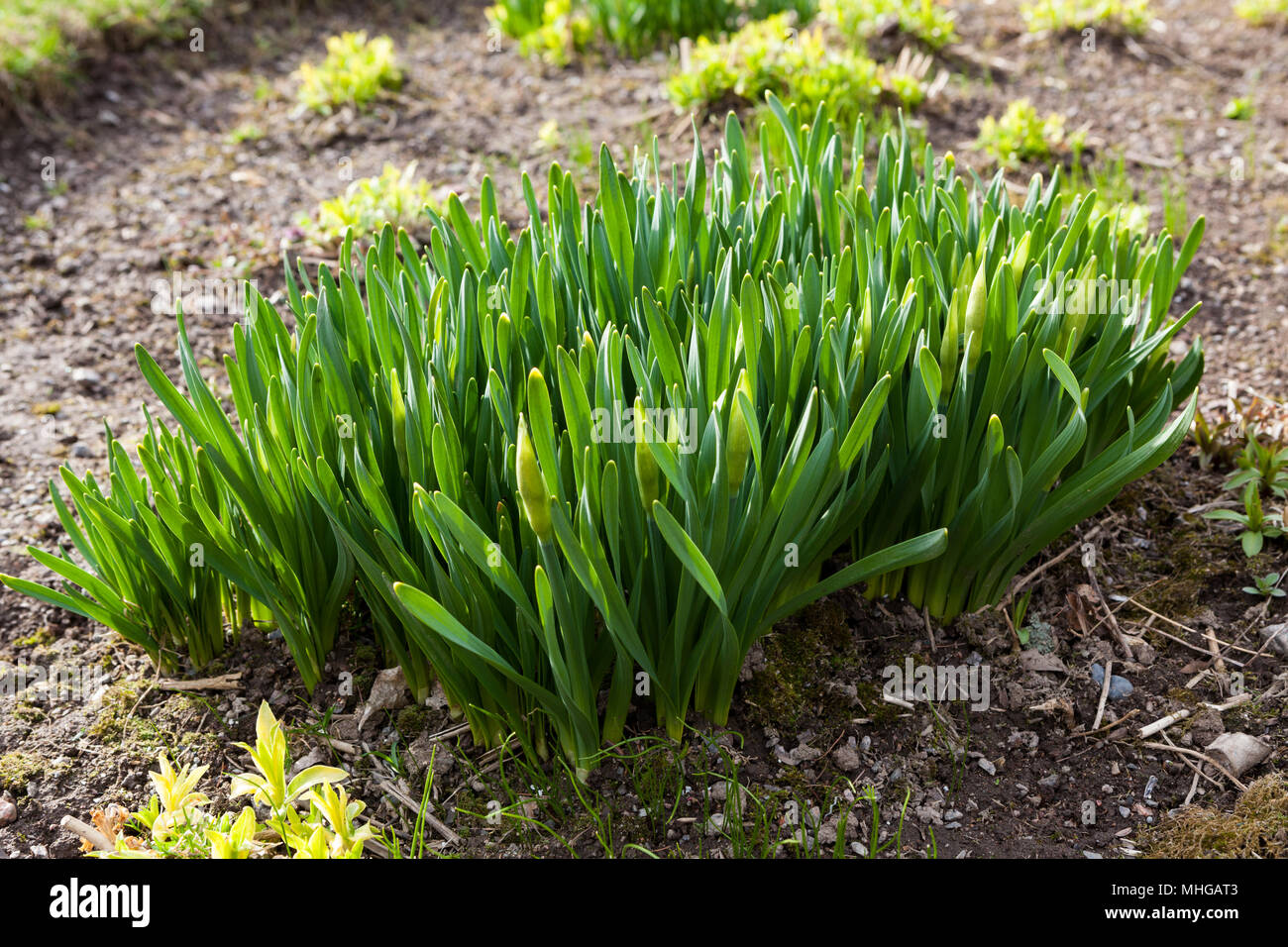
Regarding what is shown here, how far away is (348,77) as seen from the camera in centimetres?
490

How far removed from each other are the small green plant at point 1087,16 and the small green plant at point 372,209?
3196 mm

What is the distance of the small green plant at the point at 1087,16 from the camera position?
5.13 m

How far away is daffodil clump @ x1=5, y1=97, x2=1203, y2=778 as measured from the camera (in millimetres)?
1722

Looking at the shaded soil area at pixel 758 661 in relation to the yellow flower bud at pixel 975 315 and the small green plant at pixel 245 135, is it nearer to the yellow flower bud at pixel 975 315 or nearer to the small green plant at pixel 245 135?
the small green plant at pixel 245 135

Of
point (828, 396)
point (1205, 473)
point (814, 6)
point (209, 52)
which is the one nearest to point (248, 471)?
point (828, 396)

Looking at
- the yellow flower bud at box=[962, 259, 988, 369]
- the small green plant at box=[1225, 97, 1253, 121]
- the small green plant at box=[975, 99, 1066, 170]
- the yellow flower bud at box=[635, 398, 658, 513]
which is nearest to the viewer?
the yellow flower bud at box=[635, 398, 658, 513]

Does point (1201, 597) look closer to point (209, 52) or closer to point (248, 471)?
point (248, 471)

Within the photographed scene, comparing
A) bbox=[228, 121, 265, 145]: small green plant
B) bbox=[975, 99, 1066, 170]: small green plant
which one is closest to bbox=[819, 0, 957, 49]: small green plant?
bbox=[975, 99, 1066, 170]: small green plant

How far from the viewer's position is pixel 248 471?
6.49 ft

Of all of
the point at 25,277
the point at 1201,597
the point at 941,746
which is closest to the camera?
the point at 941,746

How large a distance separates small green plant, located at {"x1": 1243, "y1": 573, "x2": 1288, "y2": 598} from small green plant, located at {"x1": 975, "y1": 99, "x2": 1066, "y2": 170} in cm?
211

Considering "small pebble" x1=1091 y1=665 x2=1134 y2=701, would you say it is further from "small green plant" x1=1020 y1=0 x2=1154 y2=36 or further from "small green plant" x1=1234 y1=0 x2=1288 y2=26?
"small green plant" x1=1234 y1=0 x2=1288 y2=26

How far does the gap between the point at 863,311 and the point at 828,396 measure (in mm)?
179

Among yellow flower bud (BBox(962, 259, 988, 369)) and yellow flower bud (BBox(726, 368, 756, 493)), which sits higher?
yellow flower bud (BBox(962, 259, 988, 369))
